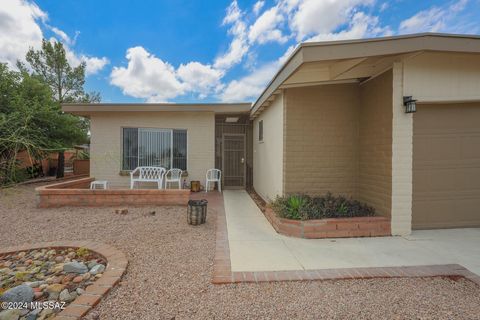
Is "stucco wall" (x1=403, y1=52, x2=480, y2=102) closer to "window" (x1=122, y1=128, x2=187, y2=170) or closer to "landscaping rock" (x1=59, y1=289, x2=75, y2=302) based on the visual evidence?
"landscaping rock" (x1=59, y1=289, x2=75, y2=302)

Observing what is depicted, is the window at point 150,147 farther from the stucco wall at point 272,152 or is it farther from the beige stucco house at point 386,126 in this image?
the beige stucco house at point 386,126

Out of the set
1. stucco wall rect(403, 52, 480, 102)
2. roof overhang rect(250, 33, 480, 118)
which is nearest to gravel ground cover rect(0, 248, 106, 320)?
roof overhang rect(250, 33, 480, 118)

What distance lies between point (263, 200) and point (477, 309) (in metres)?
5.01

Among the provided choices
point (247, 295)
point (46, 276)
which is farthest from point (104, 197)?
point (247, 295)

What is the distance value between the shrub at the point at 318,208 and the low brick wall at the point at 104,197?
2.58m

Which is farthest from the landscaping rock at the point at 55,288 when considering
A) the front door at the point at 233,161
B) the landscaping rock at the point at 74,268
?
the front door at the point at 233,161

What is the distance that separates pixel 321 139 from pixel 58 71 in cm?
2007

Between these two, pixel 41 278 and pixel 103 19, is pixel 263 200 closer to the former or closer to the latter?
pixel 41 278

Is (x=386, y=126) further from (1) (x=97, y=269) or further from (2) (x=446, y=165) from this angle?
(1) (x=97, y=269)

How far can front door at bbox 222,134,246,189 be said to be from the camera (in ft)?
29.8

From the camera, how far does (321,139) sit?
485 centimetres

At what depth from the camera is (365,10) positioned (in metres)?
6.66

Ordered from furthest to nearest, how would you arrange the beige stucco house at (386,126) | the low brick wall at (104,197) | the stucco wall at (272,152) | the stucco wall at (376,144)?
the low brick wall at (104,197) → the stucco wall at (272,152) → the stucco wall at (376,144) → the beige stucco house at (386,126)

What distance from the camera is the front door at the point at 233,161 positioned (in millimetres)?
9078
